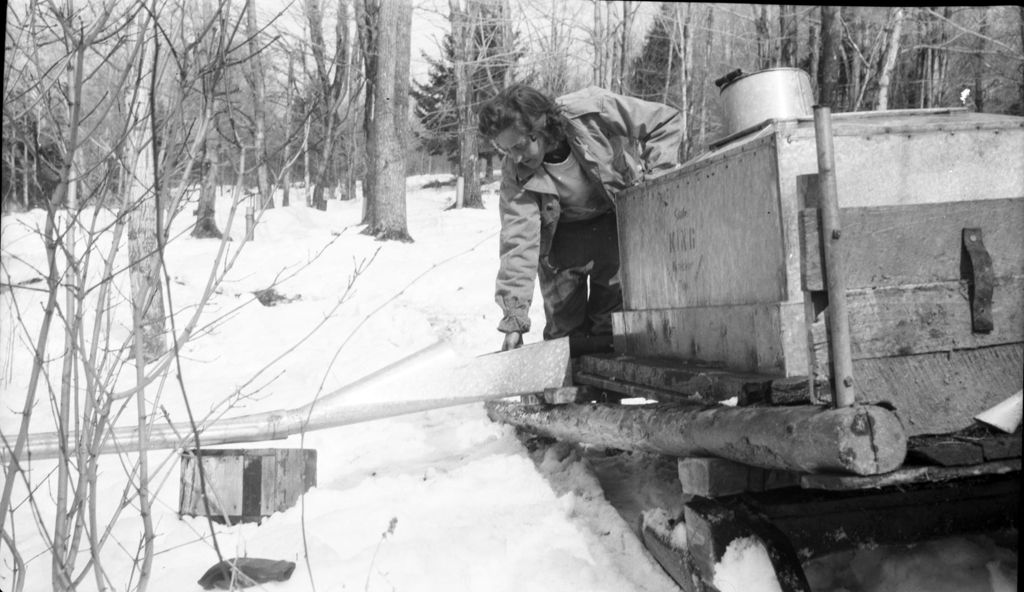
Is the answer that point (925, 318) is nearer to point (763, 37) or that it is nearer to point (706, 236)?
point (706, 236)

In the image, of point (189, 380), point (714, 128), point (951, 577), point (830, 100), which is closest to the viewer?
point (951, 577)

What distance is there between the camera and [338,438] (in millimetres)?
4852

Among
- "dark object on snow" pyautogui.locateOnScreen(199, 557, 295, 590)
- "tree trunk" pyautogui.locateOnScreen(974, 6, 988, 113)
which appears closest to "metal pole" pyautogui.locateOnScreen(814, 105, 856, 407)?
"dark object on snow" pyautogui.locateOnScreen(199, 557, 295, 590)

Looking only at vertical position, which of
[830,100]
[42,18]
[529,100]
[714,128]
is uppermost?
[714,128]

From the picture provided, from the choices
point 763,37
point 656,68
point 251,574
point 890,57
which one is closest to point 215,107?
point 251,574

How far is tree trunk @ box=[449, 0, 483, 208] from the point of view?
1541 cm

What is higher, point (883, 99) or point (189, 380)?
point (883, 99)

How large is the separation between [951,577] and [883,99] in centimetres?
1226

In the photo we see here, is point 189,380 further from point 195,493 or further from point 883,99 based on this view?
point 883,99

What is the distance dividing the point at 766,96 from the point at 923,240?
5.23 ft

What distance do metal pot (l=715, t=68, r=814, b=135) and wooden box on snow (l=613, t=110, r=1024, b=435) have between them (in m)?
0.47

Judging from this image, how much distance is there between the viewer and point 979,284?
7.50ft

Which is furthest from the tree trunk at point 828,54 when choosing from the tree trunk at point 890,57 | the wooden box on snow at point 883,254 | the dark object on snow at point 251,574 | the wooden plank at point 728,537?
the dark object on snow at point 251,574

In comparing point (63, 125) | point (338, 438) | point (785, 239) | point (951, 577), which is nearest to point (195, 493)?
point (338, 438)
